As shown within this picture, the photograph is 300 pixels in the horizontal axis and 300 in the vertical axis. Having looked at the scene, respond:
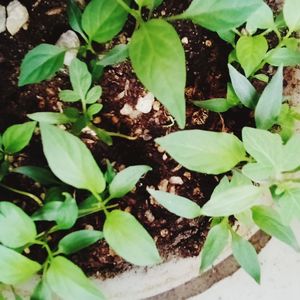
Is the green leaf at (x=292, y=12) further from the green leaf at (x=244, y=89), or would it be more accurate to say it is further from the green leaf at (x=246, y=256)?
the green leaf at (x=246, y=256)

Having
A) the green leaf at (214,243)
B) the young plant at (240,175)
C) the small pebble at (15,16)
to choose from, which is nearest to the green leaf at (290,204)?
the young plant at (240,175)

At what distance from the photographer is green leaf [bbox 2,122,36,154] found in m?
A: 0.66

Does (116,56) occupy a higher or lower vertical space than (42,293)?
higher

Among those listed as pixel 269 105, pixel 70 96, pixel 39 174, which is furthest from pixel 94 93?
pixel 269 105

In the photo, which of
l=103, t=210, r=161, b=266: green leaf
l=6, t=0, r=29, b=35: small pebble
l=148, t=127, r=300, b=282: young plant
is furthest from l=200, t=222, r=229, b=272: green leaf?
l=6, t=0, r=29, b=35: small pebble

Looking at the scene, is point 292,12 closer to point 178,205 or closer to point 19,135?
point 178,205

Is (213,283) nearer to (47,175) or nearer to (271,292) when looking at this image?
(271,292)

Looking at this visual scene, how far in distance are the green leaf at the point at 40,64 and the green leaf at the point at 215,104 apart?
0.22 metres

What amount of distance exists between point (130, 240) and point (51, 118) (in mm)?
230

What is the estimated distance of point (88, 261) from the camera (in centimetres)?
80

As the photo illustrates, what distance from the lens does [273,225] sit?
2.19ft

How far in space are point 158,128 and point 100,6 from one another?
236mm

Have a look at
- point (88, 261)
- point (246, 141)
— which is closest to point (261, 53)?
point (246, 141)

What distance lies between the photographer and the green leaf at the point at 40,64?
25.5 inches
